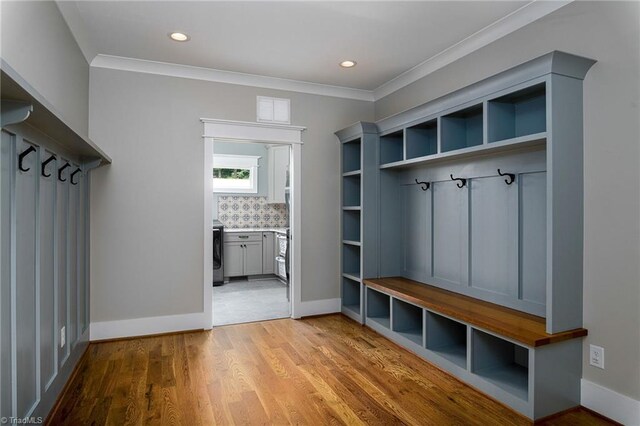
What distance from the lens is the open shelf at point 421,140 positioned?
11.3 ft

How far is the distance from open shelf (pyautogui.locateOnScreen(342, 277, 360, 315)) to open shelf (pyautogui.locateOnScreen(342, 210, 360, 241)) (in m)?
0.48

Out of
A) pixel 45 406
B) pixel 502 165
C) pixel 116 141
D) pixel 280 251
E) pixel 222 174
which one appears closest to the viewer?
pixel 45 406

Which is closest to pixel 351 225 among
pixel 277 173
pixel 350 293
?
pixel 350 293

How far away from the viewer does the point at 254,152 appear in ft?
22.6

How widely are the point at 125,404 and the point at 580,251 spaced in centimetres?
284

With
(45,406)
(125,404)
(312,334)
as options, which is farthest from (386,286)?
(45,406)

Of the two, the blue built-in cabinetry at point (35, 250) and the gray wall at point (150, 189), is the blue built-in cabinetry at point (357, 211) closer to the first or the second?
the gray wall at point (150, 189)

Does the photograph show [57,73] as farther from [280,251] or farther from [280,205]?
[280,205]

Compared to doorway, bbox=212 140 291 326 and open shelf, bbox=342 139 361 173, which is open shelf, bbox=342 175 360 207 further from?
doorway, bbox=212 140 291 326

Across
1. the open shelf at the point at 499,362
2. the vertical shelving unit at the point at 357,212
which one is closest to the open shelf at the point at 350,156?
the vertical shelving unit at the point at 357,212

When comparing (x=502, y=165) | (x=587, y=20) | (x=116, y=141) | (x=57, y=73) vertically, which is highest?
(x=587, y=20)

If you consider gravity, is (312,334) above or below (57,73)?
below

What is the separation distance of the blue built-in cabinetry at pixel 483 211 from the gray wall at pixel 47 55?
2440mm

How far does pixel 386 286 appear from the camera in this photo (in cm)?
347
